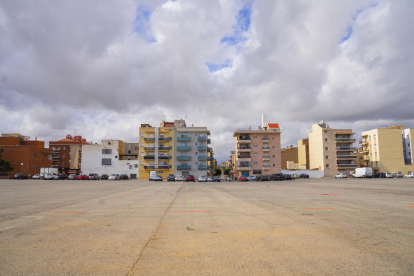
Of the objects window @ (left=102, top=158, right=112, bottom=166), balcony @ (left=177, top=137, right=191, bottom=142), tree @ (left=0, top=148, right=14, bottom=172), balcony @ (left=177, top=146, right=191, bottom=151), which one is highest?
balcony @ (left=177, top=137, right=191, bottom=142)

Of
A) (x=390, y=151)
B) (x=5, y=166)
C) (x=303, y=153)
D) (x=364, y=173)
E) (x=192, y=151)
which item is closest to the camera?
(x=364, y=173)

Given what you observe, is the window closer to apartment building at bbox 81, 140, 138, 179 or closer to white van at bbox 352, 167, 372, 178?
apartment building at bbox 81, 140, 138, 179

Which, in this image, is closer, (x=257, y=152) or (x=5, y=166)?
(x=5, y=166)

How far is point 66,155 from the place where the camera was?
108500 millimetres

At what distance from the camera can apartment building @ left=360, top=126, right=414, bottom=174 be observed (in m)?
89.4

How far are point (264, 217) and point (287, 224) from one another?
1.50m

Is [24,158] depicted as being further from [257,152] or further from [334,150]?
[334,150]

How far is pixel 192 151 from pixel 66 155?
5595 centimetres

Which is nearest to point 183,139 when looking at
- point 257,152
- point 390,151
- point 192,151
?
point 192,151

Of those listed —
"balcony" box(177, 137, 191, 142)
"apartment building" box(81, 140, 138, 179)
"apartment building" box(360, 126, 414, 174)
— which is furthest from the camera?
"apartment building" box(360, 126, 414, 174)

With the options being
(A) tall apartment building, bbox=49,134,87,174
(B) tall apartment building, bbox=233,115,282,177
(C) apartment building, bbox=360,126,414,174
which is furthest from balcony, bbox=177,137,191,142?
(C) apartment building, bbox=360,126,414,174

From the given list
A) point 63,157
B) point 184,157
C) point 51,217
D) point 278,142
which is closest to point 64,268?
point 51,217

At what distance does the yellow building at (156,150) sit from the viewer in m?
86.1

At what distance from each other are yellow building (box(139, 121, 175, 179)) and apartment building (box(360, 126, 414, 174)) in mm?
68933
